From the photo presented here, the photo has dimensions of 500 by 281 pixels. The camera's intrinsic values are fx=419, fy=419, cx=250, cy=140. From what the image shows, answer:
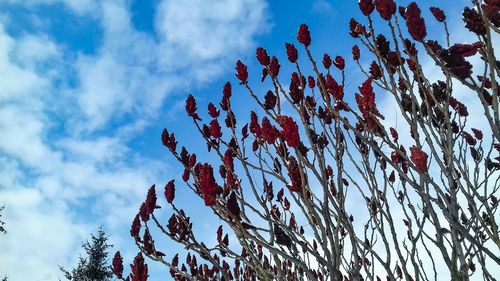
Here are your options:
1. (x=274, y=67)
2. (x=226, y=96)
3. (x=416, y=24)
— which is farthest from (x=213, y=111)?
(x=416, y=24)

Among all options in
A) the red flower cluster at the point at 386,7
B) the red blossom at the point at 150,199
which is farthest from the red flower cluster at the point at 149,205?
the red flower cluster at the point at 386,7

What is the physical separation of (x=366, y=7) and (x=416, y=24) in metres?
0.82

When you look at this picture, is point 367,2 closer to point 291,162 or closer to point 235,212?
point 291,162

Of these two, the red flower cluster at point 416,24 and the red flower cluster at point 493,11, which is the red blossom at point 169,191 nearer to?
the red flower cluster at point 416,24

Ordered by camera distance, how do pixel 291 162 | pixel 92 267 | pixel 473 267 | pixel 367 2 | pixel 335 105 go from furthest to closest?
pixel 92 267
pixel 473 267
pixel 335 105
pixel 367 2
pixel 291 162

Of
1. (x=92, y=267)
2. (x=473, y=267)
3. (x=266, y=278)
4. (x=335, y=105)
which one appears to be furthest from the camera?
(x=92, y=267)

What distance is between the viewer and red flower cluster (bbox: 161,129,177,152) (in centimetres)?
309

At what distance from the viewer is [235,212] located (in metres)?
2.22

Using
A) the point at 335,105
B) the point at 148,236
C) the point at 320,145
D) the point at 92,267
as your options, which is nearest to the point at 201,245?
the point at 148,236

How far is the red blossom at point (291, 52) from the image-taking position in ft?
9.01

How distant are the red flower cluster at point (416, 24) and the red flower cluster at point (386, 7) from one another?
335 millimetres

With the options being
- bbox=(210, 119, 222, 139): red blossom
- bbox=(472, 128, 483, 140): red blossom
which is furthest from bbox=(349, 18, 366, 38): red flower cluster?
bbox=(472, 128, 483, 140): red blossom

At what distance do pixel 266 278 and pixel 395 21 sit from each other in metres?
1.53

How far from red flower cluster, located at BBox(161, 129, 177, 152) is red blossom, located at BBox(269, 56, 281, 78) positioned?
2.95 feet
